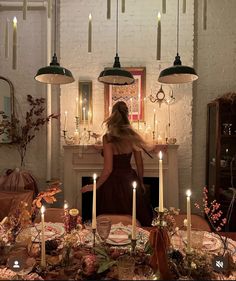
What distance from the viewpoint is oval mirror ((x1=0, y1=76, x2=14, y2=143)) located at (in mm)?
4273

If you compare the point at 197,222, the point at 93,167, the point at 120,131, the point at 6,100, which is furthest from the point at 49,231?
the point at 6,100

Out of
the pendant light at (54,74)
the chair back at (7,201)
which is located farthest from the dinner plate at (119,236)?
the chair back at (7,201)

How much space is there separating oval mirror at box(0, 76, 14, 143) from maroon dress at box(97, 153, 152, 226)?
1.92 meters

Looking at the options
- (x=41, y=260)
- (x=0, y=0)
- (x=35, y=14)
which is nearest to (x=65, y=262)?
(x=41, y=260)

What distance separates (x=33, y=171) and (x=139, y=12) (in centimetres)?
271

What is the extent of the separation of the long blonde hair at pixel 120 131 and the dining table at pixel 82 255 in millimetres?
1348

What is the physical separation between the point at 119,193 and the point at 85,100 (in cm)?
163

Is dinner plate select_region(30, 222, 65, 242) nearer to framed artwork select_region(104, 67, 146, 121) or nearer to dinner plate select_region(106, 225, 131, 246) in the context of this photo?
dinner plate select_region(106, 225, 131, 246)

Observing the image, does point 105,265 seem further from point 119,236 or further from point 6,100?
point 6,100

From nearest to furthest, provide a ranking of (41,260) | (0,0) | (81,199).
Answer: (41,260)
(81,199)
(0,0)

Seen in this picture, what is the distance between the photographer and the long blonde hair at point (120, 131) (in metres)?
2.98

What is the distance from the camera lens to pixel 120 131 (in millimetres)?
2998

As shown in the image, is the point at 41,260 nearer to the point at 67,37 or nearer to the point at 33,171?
the point at 33,171

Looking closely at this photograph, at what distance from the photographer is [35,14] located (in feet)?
14.1
